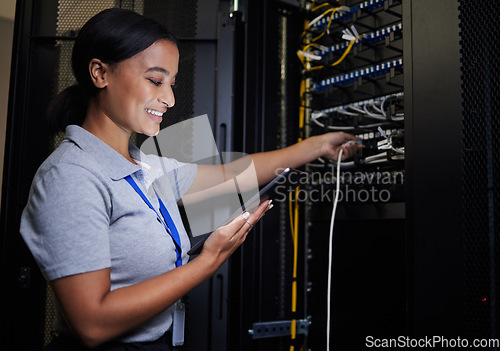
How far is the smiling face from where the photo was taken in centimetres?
105

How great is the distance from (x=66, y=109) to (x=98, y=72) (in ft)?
0.58

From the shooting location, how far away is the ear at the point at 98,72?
104 centimetres

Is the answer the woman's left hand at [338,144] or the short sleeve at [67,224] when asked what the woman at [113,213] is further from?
the woman's left hand at [338,144]

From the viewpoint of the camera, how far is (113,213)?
37.0 inches

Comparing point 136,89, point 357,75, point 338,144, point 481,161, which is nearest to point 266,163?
point 338,144

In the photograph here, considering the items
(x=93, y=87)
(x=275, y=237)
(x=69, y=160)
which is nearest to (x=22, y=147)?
(x=93, y=87)

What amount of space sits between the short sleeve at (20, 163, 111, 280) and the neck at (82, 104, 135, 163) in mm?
197

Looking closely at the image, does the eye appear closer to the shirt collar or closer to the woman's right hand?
the shirt collar

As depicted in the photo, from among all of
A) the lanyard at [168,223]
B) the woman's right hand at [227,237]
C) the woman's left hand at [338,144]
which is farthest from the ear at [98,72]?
the woman's left hand at [338,144]

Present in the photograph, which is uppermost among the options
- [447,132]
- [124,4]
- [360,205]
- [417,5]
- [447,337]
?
[124,4]

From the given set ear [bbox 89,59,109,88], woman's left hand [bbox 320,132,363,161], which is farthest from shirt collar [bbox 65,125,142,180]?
woman's left hand [bbox 320,132,363,161]

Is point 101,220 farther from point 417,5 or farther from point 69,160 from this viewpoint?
point 417,5

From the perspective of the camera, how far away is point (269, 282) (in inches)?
59.3

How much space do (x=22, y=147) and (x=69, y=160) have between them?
65 cm
